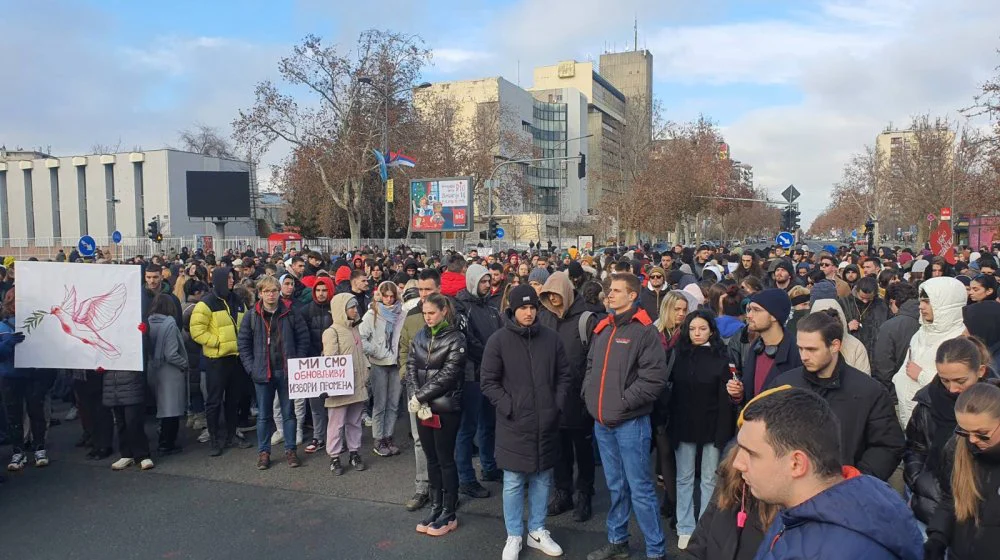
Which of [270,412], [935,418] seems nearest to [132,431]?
[270,412]

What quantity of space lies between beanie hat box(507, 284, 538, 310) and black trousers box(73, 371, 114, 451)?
15.8ft

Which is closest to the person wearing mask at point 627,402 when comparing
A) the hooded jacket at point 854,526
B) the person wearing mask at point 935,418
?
the person wearing mask at point 935,418

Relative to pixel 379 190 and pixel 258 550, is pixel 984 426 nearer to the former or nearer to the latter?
pixel 258 550

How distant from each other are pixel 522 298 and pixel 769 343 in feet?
5.51

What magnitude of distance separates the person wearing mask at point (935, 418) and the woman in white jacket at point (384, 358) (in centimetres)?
501

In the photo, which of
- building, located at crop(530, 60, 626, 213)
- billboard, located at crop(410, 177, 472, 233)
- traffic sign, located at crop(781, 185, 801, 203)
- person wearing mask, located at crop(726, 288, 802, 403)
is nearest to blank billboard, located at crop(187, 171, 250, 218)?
billboard, located at crop(410, 177, 472, 233)

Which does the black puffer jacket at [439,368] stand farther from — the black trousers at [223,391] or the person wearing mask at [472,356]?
the black trousers at [223,391]

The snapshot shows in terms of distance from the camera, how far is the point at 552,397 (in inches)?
195

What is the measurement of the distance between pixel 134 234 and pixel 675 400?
2650 inches

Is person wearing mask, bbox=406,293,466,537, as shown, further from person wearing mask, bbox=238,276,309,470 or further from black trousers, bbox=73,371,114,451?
black trousers, bbox=73,371,114,451

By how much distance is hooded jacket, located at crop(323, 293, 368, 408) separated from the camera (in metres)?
7.13

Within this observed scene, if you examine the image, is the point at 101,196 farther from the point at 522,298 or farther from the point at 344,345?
the point at 522,298

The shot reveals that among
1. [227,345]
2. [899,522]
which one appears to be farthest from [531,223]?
[899,522]

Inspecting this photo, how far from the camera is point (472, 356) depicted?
6.11 meters
